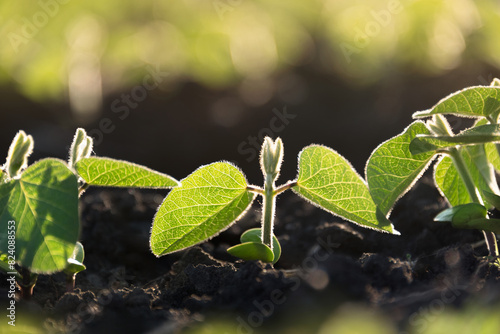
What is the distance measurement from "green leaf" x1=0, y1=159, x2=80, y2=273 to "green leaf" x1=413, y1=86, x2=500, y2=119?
0.57m

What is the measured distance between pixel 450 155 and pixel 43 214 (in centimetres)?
68

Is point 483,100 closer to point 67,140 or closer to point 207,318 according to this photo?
point 207,318

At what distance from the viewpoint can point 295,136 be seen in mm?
2984

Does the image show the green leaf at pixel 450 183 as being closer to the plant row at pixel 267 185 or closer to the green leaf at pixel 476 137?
the plant row at pixel 267 185

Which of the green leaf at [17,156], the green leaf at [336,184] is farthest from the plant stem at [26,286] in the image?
the green leaf at [336,184]

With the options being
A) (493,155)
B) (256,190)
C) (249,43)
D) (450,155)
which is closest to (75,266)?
(256,190)

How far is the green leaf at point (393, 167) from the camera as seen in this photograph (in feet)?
3.23

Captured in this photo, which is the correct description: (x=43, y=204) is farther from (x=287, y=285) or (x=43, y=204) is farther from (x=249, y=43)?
(x=249, y=43)

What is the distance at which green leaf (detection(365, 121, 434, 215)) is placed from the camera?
3.23 ft

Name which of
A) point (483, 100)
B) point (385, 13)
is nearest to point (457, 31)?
point (385, 13)

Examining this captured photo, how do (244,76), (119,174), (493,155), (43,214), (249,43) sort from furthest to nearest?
1. (244,76)
2. (249,43)
3. (493,155)
4. (119,174)
5. (43,214)

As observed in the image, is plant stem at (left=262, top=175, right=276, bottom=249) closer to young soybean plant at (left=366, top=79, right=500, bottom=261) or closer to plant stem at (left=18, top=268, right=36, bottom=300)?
young soybean plant at (left=366, top=79, right=500, bottom=261)

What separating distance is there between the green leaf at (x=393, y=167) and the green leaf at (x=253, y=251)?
20 centimetres

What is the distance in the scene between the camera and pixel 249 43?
133 inches
